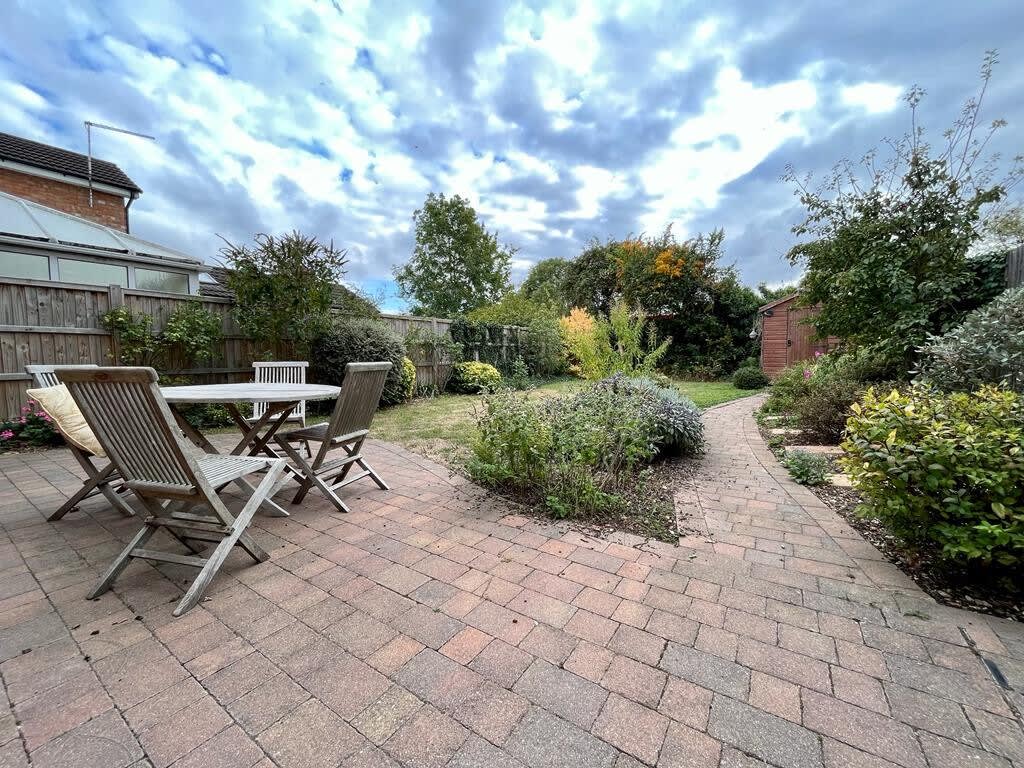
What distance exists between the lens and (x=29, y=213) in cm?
677

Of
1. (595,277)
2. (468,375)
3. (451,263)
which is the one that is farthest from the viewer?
(451,263)

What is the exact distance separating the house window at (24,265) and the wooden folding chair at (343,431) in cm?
643

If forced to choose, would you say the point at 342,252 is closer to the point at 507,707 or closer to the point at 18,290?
the point at 18,290

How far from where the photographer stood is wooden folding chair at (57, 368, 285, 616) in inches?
66.5

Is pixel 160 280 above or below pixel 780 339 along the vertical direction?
above

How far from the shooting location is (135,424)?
1.77m

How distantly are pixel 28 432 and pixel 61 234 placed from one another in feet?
14.0

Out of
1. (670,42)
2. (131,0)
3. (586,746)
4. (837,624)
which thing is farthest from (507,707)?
(131,0)

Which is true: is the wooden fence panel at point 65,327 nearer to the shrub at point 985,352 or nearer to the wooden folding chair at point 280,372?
the wooden folding chair at point 280,372

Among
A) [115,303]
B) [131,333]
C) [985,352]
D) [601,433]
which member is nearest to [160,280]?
[115,303]

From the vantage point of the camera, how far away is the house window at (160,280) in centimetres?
745

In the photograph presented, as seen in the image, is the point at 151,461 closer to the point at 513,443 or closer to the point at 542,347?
the point at 513,443

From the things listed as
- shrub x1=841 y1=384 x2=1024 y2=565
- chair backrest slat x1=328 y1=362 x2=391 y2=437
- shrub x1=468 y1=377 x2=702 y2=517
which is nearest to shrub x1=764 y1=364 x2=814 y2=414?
shrub x1=468 y1=377 x2=702 y2=517

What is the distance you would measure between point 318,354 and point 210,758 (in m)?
6.39
